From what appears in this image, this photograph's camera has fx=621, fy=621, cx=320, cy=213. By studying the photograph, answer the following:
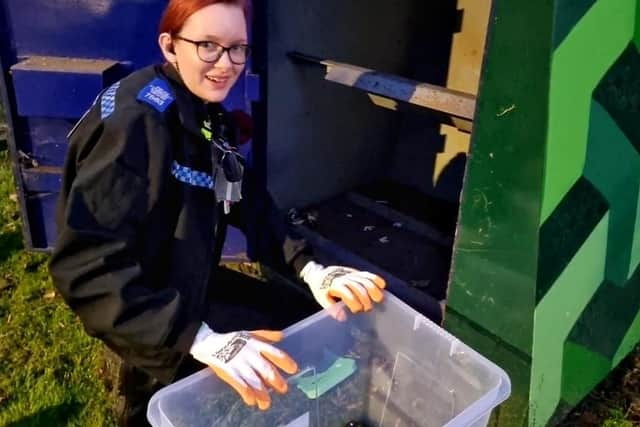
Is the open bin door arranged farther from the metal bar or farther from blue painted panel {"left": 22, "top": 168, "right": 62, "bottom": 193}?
the metal bar

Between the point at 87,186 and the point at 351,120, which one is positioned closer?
the point at 87,186

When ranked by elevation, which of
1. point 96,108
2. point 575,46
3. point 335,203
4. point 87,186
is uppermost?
point 575,46

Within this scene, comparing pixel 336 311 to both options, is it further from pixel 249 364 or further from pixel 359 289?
pixel 249 364

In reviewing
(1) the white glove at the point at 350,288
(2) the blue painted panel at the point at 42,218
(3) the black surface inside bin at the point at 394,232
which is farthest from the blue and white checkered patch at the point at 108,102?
(3) the black surface inside bin at the point at 394,232

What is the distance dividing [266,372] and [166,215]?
0.46 metres

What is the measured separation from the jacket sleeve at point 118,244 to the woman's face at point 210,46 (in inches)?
8.4

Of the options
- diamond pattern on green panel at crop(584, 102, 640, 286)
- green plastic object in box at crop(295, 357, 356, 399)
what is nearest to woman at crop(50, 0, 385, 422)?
green plastic object in box at crop(295, 357, 356, 399)

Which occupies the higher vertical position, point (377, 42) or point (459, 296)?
point (377, 42)

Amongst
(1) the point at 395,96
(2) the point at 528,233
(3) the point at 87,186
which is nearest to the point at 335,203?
(1) the point at 395,96

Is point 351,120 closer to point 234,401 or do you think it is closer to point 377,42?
point 377,42

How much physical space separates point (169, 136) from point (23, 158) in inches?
51.0

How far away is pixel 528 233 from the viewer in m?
1.52

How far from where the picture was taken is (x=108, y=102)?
1.40 m

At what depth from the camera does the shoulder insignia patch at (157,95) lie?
1381 mm
